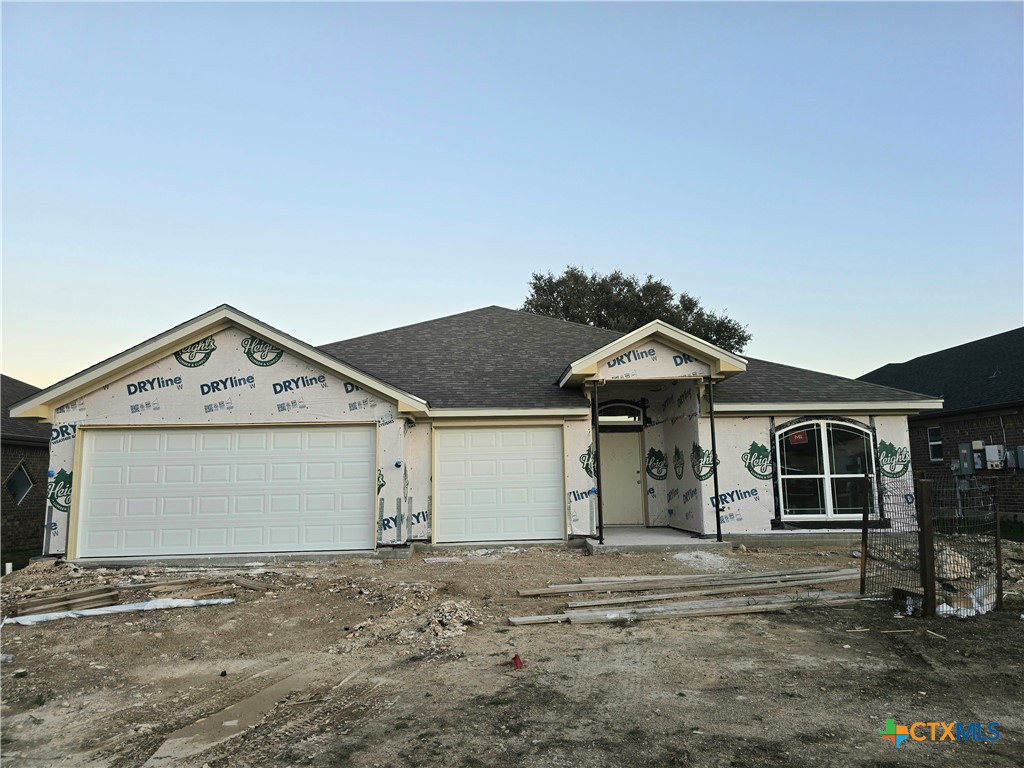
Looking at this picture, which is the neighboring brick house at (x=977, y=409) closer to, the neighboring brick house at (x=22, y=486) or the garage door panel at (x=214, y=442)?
the garage door panel at (x=214, y=442)

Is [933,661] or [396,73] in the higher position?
[396,73]

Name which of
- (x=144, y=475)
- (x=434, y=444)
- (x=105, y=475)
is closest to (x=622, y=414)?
(x=434, y=444)

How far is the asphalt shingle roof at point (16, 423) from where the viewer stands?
1505 centimetres

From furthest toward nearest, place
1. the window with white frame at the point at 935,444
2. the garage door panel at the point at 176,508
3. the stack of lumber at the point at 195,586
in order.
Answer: the window with white frame at the point at 935,444 < the garage door panel at the point at 176,508 < the stack of lumber at the point at 195,586

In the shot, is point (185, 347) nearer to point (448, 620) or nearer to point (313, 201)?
point (313, 201)

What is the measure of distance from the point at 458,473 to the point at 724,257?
1200 cm

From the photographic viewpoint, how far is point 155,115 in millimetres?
11328

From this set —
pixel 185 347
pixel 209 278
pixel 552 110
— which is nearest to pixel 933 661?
pixel 185 347

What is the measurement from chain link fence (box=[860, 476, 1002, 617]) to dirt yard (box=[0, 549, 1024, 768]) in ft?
0.85

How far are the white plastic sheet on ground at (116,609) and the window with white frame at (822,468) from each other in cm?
1068

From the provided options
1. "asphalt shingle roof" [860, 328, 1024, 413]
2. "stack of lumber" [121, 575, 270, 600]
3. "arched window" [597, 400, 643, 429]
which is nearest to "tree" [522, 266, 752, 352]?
"asphalt shingle roof" [860, 328, 1024, 413]

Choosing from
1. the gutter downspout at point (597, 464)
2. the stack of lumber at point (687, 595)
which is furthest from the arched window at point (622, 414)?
the stack of lumber at point (687, 595)

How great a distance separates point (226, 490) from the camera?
34.6 feet

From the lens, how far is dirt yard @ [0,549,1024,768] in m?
3.46
